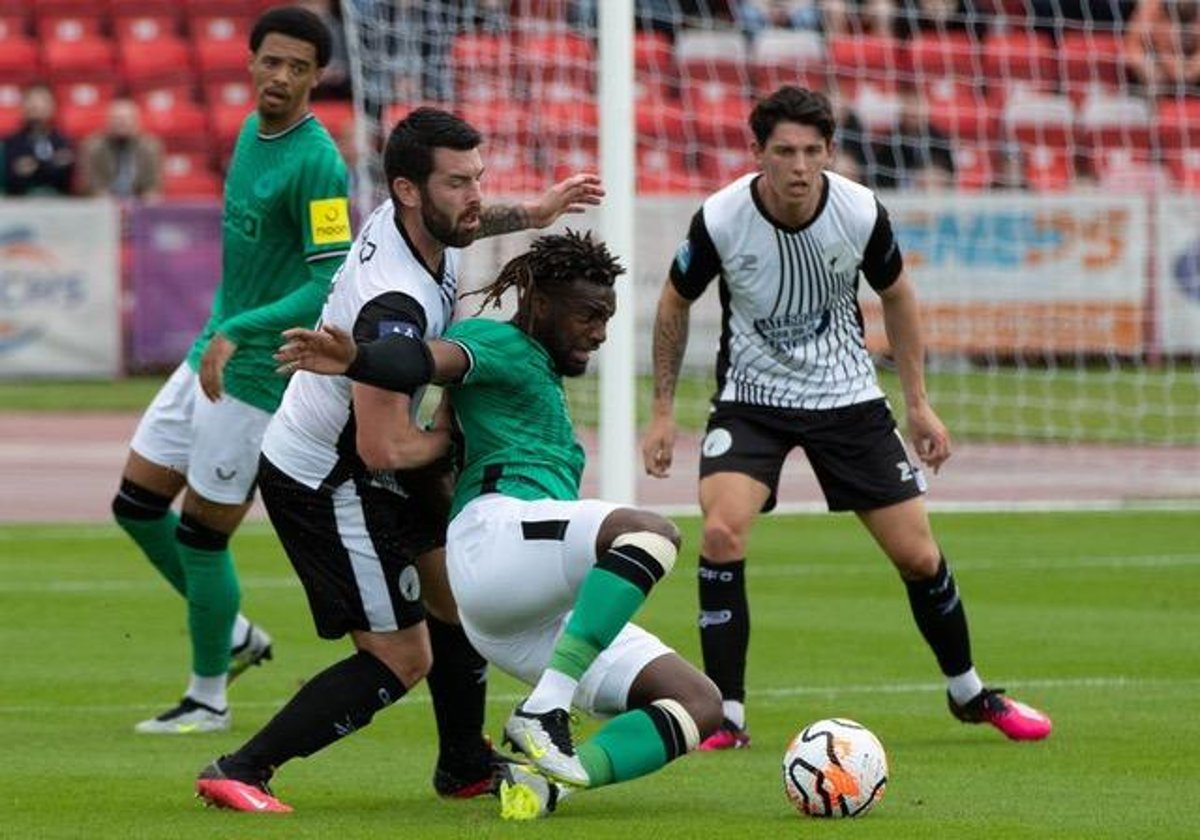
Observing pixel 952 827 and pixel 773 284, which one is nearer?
pixel 952 827

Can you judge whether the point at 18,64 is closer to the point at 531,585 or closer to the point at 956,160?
the point at 956,160

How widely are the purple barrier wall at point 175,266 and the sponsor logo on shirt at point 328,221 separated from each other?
16677 mm

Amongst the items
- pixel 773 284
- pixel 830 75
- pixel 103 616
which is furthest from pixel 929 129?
pixel 773 284

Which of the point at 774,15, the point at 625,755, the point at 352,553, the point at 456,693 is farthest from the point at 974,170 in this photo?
the point at 625,755

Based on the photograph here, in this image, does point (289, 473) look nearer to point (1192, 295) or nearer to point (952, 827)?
point (952, 827)

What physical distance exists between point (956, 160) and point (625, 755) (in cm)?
1793

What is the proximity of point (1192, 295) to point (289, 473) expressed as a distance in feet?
61.2

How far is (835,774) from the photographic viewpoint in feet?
24.1

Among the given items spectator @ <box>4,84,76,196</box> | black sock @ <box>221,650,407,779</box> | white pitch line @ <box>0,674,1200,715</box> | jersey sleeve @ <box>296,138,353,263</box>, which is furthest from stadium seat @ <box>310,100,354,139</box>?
black sock @ <box>221,650,407,779</box>

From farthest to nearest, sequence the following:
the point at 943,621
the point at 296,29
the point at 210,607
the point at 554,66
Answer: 1. the point at 554,66
2. the point at 210,607
3. the point at 943,621
4. the point at 296,29

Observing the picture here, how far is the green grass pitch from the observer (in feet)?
24.3

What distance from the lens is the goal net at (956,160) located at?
67.9 ft

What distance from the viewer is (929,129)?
77.7 ft

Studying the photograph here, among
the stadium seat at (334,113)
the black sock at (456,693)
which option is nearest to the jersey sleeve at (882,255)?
the black sock at (456,693)
